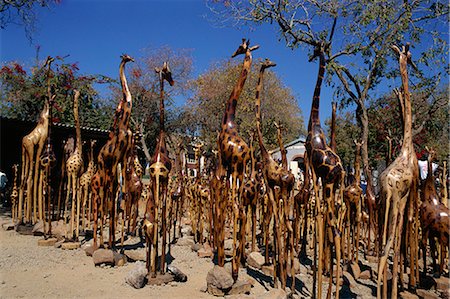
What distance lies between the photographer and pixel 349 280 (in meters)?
5.82

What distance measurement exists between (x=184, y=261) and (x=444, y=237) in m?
4.44

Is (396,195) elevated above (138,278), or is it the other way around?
(396,195)

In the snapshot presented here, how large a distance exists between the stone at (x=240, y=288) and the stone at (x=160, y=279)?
1027 mm

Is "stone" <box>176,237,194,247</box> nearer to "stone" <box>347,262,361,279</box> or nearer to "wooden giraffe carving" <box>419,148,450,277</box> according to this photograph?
"stone" <box>347,262,361,279</box>

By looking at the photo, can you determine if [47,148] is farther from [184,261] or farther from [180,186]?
[184,261]

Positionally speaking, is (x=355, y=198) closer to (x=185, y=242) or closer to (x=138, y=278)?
(x=185, y=242)

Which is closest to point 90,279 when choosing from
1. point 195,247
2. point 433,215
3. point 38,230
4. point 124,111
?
point 195,247

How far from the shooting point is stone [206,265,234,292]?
4.77m

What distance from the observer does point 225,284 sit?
4.76 m

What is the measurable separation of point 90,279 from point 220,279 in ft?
6.98

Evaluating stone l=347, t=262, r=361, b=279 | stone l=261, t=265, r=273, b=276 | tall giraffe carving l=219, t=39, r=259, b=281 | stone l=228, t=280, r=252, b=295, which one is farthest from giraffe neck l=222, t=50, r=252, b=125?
stone l=347, t=262, r=361, b=279

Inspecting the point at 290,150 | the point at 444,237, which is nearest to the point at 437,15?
the point at 444,237

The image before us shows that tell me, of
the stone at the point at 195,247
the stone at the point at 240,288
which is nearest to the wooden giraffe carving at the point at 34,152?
the stone at the point at 195,247

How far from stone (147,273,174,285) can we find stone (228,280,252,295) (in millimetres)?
1027
